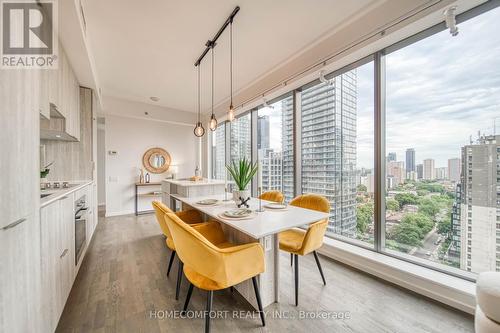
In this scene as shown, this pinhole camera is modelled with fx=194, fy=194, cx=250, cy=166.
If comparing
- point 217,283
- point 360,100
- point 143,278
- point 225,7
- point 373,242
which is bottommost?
point 143,278

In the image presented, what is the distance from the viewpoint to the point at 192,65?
3.31 meters

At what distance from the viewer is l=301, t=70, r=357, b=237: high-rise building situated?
105 inches

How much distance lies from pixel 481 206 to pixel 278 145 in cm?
267

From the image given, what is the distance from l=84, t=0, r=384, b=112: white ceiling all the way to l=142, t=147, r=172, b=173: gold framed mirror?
2.14m

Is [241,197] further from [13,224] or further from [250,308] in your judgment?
[13,224]

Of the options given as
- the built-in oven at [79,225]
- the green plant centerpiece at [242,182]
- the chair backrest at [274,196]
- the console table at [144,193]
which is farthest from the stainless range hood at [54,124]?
the console table at [144,193]

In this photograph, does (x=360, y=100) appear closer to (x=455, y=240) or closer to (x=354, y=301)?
(x=455, y=240)

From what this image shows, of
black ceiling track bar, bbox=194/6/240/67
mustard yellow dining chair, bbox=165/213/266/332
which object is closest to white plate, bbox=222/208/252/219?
mustard yellow dining chair, bbox=165/213/266/332

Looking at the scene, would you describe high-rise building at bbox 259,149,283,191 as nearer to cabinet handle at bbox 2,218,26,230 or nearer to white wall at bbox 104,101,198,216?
cabinet handle at bbox 2,218,26,230

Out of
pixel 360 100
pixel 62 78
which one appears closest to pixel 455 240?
pixel 360 100

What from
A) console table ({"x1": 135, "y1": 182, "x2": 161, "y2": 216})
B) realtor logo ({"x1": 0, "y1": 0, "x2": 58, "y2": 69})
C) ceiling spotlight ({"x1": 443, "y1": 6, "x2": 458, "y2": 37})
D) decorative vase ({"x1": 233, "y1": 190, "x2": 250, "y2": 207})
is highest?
ceiling spotlight ({"x1": 443, "y1": 6, "x2": 458, "y2": 37})

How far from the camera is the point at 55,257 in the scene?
4.66ft

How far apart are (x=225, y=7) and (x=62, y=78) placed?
2.03 meters

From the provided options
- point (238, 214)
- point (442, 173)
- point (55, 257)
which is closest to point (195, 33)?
point (238, 214)
